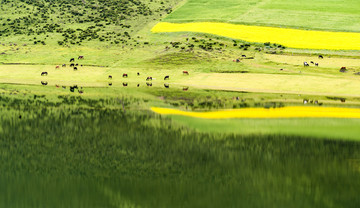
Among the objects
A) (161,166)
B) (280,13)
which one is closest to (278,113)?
(161,166)

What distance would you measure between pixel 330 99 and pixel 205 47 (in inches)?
1142

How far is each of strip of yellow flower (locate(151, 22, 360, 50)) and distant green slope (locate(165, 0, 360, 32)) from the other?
2.97m

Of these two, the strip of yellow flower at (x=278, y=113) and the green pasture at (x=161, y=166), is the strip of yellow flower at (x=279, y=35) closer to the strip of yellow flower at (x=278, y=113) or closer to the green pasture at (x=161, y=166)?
the strip of yellow flower at (x=278, y=113)

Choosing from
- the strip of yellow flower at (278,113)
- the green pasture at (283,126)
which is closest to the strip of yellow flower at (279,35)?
the strip of yellow flower at (278,113)

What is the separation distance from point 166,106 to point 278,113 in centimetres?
1180

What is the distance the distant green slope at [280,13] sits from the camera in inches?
3794

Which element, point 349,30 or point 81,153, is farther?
point 349,30

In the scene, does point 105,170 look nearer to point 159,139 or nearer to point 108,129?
point 159,139

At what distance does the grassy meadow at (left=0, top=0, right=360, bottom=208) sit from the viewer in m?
26.9

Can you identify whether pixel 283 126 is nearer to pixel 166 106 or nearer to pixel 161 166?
pixel 166 106

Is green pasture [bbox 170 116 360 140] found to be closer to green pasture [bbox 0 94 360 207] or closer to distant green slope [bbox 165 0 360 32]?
green pasture [bbox 0 94 360 207]

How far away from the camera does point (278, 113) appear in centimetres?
4991

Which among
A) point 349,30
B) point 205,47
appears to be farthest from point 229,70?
point 349,30

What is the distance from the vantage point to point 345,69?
71188mm
